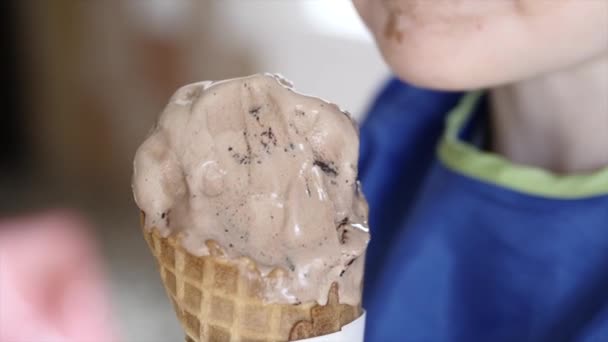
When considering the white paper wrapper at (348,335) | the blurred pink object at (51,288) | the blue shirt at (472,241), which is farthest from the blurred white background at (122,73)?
the white paper wrapper at (348,335)

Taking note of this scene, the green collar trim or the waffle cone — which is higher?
the waffle cone

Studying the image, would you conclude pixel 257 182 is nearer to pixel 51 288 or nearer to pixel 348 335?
pixel 348 335

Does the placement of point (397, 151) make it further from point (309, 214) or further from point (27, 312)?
point (27, 312)

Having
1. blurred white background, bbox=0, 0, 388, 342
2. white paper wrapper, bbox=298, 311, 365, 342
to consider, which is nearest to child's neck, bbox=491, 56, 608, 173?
white paper wrapper, bbox=298, 311, 365, 342

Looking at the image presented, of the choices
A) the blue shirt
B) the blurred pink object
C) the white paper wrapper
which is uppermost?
the white paper wrapper

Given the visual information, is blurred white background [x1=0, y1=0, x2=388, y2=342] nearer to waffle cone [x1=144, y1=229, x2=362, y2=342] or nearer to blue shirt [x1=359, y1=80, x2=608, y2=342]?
blue shirt [x1=359, y1=80, x2=608, y2=342]

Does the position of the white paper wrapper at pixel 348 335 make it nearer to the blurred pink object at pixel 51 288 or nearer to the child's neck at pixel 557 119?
the child's neck at pixel 557 119

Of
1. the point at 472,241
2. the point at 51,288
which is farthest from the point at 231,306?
the point at 51,288

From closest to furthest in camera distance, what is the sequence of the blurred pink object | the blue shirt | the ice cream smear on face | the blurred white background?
the ice cream smear on face, the blue shirt, the blurred pink object, the blurred white background

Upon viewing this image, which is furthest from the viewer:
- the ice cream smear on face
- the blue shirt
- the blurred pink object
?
the blurred pink object
